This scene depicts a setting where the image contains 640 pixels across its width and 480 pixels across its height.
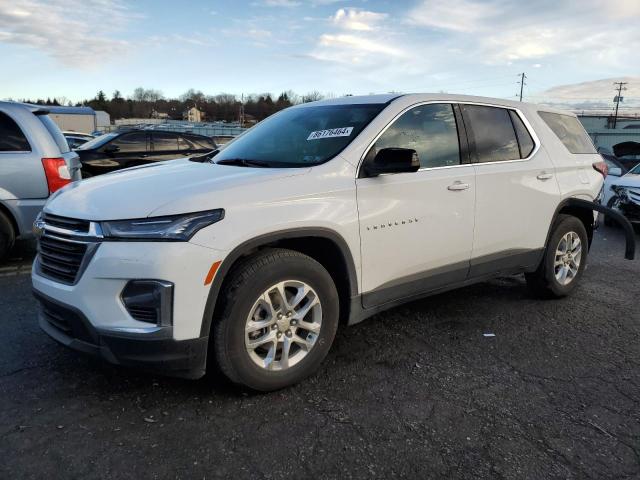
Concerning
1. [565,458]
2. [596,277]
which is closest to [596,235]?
[596,277]

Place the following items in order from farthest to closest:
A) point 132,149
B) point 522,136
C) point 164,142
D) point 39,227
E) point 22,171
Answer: point 164,142
point 132,149
point 22,171
point 522,136
point 39,227

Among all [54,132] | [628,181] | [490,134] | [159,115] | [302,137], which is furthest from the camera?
[159,115]

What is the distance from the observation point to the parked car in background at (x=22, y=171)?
571cm

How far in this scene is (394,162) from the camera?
3260 millimetres

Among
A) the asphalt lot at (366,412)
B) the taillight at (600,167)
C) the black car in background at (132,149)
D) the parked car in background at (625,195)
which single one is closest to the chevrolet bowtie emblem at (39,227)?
the asphalt lot at (366,412)

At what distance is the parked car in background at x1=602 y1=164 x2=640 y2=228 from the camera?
8898 millimetres

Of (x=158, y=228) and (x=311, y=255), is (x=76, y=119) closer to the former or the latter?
(x=311, y=255)

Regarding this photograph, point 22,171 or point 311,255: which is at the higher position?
point 22,171

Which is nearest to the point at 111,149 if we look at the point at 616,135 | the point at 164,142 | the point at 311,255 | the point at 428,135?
the point at 164,142

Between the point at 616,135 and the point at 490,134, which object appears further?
the point at 616,135

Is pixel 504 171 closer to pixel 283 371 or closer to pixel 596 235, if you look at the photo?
pixel 283 371

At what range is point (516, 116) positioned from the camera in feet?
15.1

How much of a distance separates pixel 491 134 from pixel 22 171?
4.90 m

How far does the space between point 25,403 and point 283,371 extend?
1.47 m
